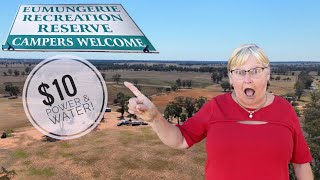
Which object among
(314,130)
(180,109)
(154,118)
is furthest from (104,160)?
(154,118)

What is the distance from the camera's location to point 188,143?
399 cm

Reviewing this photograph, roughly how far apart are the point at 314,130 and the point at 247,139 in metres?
42.7

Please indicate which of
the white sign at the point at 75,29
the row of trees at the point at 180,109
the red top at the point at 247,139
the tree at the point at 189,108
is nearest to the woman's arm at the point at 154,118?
the red top at the point at 247,139

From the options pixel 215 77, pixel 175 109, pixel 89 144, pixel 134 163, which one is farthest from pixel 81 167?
pixel 215 77

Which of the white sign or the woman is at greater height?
the white sign

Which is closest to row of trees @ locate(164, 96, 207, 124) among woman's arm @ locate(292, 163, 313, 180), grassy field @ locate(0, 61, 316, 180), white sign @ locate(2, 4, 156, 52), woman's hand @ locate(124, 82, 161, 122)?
grassy field @ locate(0, 61, 316, 180)

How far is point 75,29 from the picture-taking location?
8.61 metres

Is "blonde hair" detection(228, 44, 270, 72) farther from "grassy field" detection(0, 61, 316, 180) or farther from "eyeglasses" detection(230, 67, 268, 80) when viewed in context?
"grassy field" detection(0, 61, 316, 180)

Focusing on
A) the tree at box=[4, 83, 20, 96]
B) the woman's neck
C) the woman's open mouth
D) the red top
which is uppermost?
the woman's open mouth

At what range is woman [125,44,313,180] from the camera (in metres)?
3.49

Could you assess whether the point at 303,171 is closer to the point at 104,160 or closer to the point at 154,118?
the point at 154,118

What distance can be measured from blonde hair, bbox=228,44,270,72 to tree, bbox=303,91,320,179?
3131 cm

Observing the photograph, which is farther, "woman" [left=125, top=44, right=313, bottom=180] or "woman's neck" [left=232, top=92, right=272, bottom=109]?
"woman's neck" [left=232, top=92, right=272, bottom=109]

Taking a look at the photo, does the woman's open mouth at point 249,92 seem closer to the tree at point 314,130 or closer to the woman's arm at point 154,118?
the woman's arm at point 154,118
